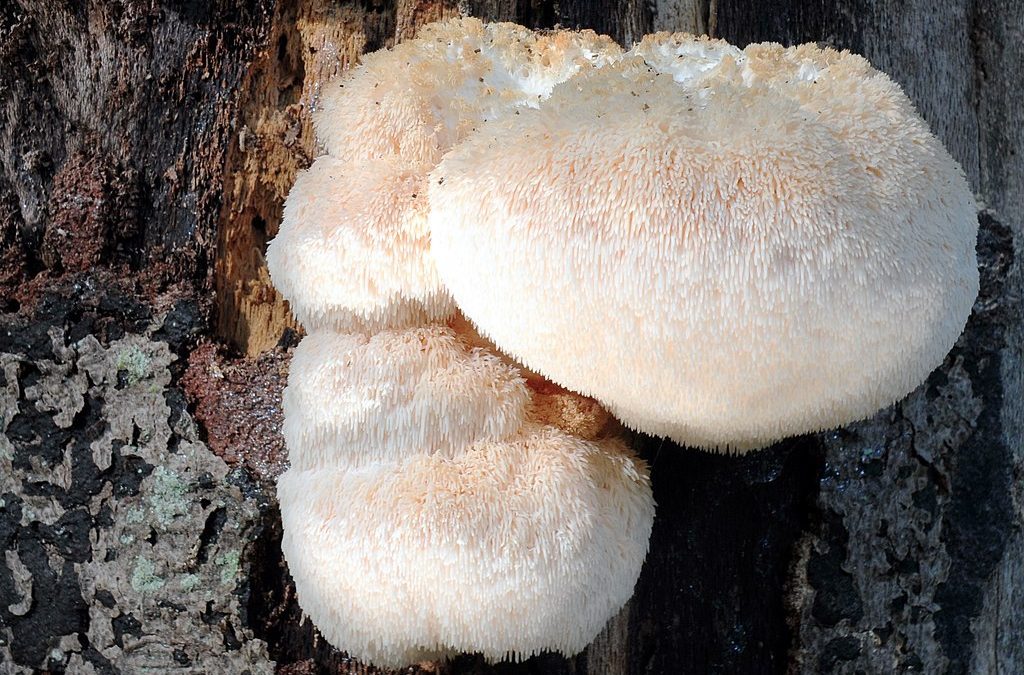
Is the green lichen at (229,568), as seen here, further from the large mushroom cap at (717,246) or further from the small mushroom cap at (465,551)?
the large mushroom cap at (717,246)

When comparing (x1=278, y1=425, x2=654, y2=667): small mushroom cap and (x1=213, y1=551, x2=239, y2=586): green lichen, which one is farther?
(x1=213, y1=551, x2=239, y2=586): green lichen

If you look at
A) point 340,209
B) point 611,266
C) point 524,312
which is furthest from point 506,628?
point 340,209

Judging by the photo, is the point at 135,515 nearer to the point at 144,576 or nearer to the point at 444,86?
the point at 144,576

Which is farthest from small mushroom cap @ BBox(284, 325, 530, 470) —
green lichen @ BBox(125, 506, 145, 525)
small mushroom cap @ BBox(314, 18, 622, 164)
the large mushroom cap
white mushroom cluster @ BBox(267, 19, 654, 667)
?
green lichen @ BBox(125, 506, 145, 525)

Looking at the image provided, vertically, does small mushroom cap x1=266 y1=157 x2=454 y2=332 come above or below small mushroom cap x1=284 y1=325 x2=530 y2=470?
above

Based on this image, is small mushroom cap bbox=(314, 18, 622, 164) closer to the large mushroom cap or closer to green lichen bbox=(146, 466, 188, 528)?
the large mushroom cap
